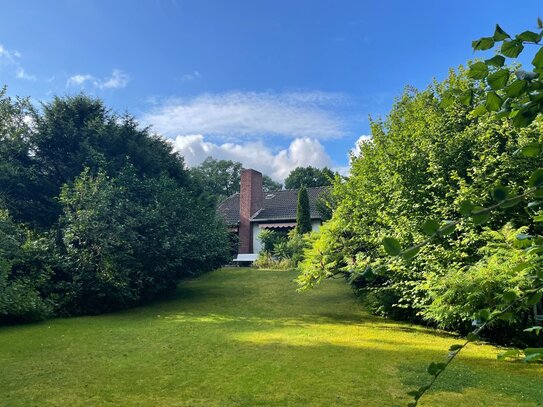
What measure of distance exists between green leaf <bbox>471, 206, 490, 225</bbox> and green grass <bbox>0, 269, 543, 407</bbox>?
17.4 ft

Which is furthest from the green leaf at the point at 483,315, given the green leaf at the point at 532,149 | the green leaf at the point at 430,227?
the green leaf at the point at 532,149

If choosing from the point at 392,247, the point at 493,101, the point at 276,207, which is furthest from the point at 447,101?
the point at 276,207

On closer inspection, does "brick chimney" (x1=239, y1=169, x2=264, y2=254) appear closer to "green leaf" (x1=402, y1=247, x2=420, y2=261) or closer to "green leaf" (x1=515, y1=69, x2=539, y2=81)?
"green leaf" (x1=515, y1=69, x2=539, y2=81)

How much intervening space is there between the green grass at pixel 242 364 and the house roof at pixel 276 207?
57.4 ft

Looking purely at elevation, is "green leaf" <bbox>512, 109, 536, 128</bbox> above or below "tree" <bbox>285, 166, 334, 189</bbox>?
below

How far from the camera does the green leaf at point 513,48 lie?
3.27 feet

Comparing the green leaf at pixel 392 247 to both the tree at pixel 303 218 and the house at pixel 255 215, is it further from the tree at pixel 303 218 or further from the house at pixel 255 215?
the house at pixel 255 215

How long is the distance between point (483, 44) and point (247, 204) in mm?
30624

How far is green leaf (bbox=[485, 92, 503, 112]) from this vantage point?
3.80ft

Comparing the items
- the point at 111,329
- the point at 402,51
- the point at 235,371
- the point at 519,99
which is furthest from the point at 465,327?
the point at 519,99

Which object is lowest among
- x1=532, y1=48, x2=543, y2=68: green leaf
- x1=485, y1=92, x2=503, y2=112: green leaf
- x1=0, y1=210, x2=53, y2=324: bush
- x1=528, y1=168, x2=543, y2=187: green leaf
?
x1=0, y1=210, x2=53, y2=324: bush

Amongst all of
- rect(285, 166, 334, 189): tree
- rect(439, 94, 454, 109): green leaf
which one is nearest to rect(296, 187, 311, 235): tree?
rect(439, 94, 454, 109): green leaf

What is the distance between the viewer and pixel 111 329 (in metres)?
11.2

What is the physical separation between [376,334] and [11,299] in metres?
10.3
